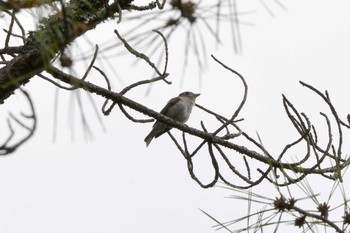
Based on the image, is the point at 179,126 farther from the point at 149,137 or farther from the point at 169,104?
the point at 169,104

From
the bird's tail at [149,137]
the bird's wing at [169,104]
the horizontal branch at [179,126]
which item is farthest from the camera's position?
the bird's wing at [169,104]

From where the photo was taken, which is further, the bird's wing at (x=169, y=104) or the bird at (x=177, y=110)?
the bird's wing at (x=169, y=104)

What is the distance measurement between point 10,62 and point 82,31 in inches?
42.3

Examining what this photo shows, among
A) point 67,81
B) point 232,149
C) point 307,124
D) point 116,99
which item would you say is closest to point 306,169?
point 307,124

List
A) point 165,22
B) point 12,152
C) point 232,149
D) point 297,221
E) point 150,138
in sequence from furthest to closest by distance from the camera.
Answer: point 150,138 → point 232,149 → point 297,221 → point 12,152 → point 165,22

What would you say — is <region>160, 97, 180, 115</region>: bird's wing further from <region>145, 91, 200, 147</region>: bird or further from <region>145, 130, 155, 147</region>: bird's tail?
<region>145, 130, 155, 147</region>: bird's tail

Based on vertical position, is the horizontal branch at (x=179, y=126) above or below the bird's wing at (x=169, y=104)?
below

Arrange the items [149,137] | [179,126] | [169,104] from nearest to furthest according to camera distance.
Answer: [179,126] < [149,137] < [169,104]

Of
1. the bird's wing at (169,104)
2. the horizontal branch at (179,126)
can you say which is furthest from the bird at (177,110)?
the horizontal branch at (179,126)

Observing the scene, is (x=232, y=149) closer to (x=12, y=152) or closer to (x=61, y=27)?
(x=61, y=27)

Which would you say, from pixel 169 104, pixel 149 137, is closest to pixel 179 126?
pixel 149 137

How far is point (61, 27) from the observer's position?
243 centimetres

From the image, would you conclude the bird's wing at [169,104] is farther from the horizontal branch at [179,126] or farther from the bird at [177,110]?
the horizontal branch at [179,126]

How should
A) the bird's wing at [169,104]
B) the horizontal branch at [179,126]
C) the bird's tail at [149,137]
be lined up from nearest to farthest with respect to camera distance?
the horizontal branch at [179,126] < the bird's tail at [149,137] < the bird's wing at [169,104]
